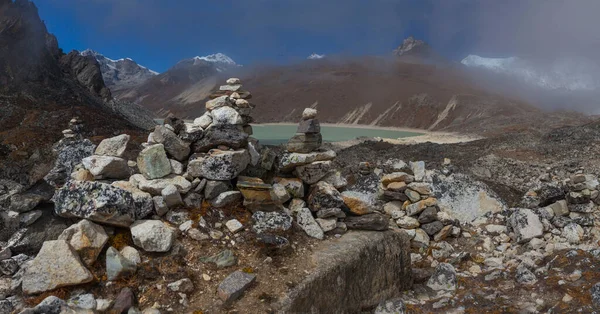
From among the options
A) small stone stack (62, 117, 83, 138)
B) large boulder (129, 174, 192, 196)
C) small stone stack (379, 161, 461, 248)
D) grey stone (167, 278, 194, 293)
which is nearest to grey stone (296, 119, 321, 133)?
large boulder (129, 174, 192, 196)

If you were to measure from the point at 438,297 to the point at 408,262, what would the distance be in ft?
2.61

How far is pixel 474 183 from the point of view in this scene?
13.0 metres

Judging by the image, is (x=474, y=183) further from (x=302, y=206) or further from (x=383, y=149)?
(x=383, y=149)

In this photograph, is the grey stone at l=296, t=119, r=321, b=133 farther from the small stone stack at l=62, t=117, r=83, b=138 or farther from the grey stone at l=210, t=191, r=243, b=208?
the small stone stack at l=62, t=117, r=83, b=138

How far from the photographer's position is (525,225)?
393 inches

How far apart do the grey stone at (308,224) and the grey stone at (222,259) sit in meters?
1.54

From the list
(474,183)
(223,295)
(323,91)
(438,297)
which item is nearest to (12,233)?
(223,295)

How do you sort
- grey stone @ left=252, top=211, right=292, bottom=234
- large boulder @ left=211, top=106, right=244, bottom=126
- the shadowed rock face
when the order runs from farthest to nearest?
1. large boulder @ left=211, top=106, right=244, bottom=126
2. grey stone @ left=252, top=211, right=292, bottom=234
3. the shadowed rock face

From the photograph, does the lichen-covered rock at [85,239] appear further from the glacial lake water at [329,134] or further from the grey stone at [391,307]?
the glacial lake water at [329,134]

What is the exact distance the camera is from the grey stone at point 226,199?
251 inches

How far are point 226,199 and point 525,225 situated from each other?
7677mm

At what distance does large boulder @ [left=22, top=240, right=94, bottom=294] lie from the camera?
4.55 metres

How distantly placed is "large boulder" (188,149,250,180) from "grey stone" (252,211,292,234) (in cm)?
82

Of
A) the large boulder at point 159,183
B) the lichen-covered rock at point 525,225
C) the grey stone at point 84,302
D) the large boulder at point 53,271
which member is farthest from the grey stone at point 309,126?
the lichen-covered rock at point 525,225
